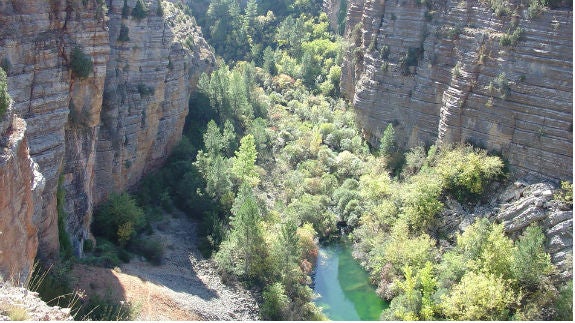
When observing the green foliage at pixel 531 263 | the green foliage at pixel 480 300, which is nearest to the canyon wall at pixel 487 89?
the green foliage at pixel 531 263

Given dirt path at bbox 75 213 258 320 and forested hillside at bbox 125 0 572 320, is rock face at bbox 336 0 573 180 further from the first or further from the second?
dirt path at bbox 75 213 258 320

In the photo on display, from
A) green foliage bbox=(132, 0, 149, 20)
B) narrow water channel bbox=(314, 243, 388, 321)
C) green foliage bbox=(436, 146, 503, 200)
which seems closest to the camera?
narrow water channel bbox=(314, 243, 388, 321)

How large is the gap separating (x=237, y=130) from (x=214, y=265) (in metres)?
20.3

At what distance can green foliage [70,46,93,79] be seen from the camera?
76.6 ft

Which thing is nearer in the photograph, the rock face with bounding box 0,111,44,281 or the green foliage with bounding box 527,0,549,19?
the rock face with bounding box 0,111,44,281

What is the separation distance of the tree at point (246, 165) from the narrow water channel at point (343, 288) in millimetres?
7343

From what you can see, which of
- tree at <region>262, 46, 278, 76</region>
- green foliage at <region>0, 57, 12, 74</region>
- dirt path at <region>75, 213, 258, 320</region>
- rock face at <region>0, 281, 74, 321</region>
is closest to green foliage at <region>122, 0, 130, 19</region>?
dirt path at <region>75, 213, 258, 320</region>

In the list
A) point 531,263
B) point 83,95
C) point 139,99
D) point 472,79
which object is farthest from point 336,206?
point 83,95

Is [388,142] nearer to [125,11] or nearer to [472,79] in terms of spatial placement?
[472,79]

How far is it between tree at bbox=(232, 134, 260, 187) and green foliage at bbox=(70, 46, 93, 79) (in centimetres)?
1535

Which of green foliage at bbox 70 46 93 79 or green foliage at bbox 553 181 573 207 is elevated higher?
green foliage at bbox 70 46 93 79

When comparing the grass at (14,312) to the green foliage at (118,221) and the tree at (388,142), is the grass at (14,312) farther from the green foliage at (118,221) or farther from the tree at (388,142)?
the tree at (388,142)

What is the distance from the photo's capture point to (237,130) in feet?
159

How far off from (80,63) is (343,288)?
18550mm
